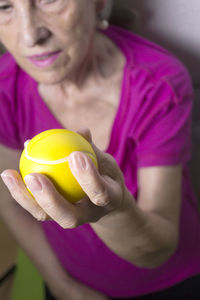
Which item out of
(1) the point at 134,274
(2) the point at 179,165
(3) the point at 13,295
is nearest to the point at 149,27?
(2) the point at 179,165

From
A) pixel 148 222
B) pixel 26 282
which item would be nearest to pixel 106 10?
pixel 148 222

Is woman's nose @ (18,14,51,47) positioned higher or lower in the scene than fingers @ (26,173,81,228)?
higher

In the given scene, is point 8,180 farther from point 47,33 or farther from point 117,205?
point 47,33

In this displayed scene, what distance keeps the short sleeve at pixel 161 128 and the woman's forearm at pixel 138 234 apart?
0.12 meters

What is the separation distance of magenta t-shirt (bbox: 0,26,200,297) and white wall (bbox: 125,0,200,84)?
0.36ft

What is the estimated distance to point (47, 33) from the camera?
1.92ft

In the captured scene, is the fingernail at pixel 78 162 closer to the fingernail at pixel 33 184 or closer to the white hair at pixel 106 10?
the fingernail at pixel 33 184

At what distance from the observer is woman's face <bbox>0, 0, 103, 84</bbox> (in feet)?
1.85

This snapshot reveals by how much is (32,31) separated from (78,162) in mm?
327

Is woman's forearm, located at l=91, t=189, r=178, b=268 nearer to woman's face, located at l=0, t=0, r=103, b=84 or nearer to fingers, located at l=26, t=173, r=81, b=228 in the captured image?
fingers, located at l=26, t=173, r=81, b=228

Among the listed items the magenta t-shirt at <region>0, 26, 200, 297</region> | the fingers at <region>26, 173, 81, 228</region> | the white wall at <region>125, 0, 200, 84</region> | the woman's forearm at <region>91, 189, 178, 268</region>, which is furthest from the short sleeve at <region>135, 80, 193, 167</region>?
the fingers at <region>26, 173, 81, 228</region>

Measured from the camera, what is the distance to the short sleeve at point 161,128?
67cm

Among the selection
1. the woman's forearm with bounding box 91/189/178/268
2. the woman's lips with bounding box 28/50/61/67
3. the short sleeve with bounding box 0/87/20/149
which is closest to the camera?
the woman's forearm with bounding box 91/189/178/268

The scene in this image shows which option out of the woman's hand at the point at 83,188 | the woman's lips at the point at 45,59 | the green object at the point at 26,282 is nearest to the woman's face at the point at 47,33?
the woman's lips at the point at 45,59
